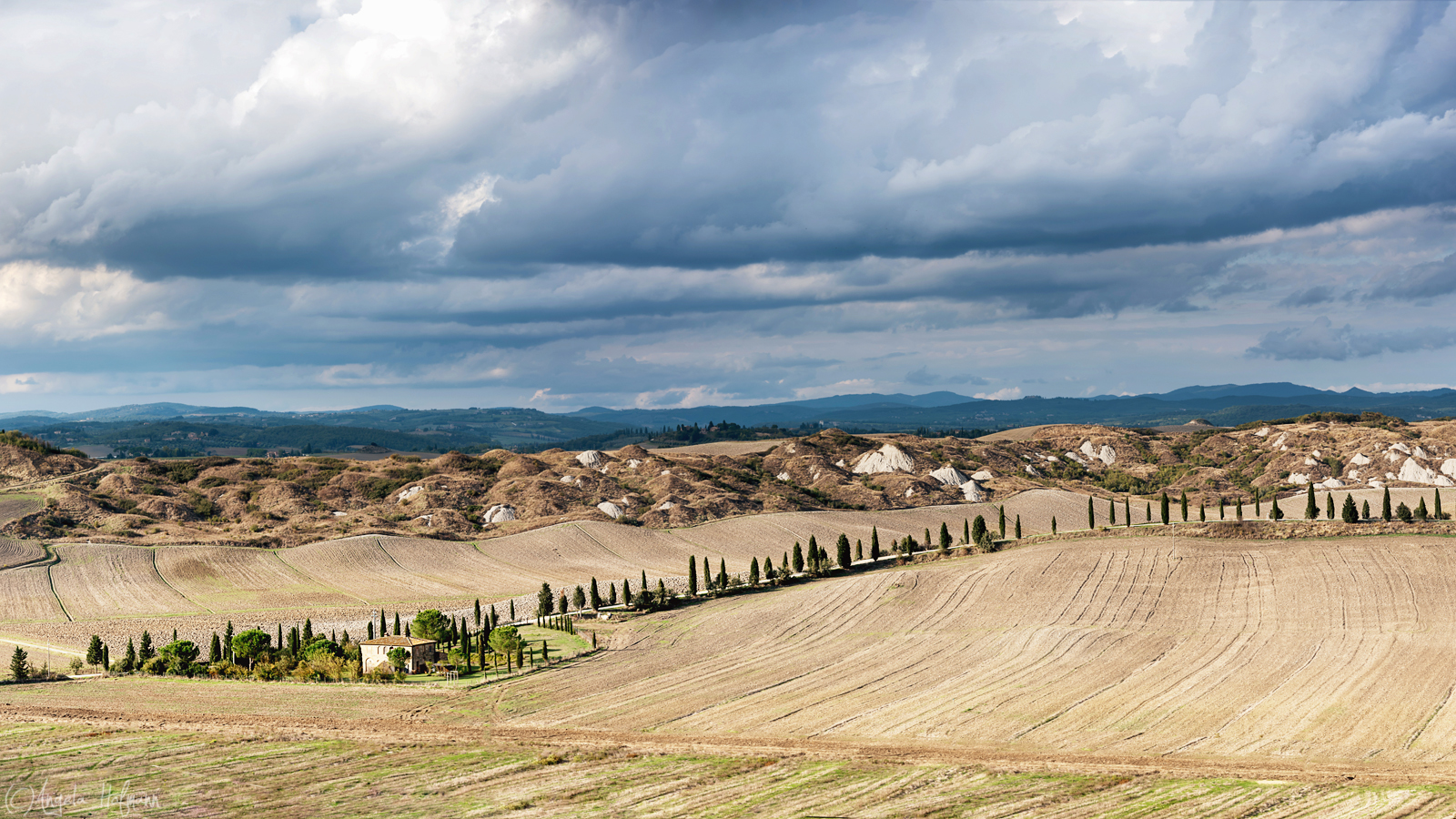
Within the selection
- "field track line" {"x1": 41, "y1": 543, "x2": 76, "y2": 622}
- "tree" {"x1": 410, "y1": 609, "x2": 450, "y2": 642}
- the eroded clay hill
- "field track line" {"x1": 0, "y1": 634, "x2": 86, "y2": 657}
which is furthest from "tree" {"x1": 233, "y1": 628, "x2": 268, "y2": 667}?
the eroded clay hill

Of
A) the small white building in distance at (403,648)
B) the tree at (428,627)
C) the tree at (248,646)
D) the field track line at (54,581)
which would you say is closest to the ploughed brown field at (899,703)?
the field track line at (54,581)

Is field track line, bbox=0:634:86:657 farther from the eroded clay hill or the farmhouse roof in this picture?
the eroded clay hill

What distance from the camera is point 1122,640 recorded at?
202 ft

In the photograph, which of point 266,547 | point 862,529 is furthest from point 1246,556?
point 266,547

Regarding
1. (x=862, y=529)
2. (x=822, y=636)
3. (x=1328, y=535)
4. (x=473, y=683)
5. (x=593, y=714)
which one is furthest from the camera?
(x=862, y=529)

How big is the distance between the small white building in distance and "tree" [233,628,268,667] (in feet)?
22.6

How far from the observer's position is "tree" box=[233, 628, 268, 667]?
211 feet

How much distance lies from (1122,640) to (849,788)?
32.8 m

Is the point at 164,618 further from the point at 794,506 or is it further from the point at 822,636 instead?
the point at 794,506

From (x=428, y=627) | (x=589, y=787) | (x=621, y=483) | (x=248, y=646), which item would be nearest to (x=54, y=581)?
(x=248, y=646)

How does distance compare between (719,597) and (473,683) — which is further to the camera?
(719,597)

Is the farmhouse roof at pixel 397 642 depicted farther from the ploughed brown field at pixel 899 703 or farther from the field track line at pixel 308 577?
the field track line at pixel 308 577

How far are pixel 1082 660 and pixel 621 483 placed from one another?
112323 millimetres

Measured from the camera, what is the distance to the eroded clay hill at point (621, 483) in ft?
439
